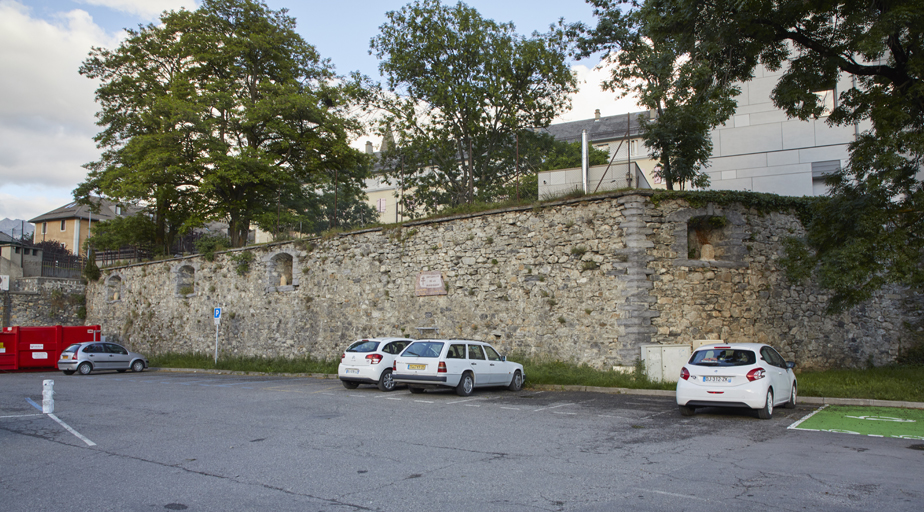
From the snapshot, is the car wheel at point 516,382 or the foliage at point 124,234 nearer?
the car wheel at point 516,382

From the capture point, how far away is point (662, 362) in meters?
15.7

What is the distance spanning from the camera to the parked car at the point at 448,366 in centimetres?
1406

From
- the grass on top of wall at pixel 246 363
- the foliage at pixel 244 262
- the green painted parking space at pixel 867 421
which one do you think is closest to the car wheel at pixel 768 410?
the green painted parking space at pixel 867 421

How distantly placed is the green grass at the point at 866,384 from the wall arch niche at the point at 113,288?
35381 millimetres

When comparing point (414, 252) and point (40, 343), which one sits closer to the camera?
point (414, 252)

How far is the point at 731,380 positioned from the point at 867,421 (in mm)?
2428

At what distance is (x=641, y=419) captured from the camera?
35.4ft

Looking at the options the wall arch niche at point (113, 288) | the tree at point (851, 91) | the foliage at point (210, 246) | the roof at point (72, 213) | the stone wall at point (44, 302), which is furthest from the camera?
the roof at point (72, 213)

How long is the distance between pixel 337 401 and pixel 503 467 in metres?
7.53

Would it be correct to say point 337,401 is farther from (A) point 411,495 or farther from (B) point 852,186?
(B) point 852,186

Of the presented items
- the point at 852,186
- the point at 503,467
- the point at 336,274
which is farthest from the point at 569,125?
the point at 503,467

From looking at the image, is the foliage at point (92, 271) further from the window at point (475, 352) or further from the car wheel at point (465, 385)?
the car wheel at point (465, 385)

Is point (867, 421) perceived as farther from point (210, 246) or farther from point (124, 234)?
point (124, 234)

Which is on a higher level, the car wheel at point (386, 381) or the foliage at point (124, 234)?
the foliage at point (124, 234)
